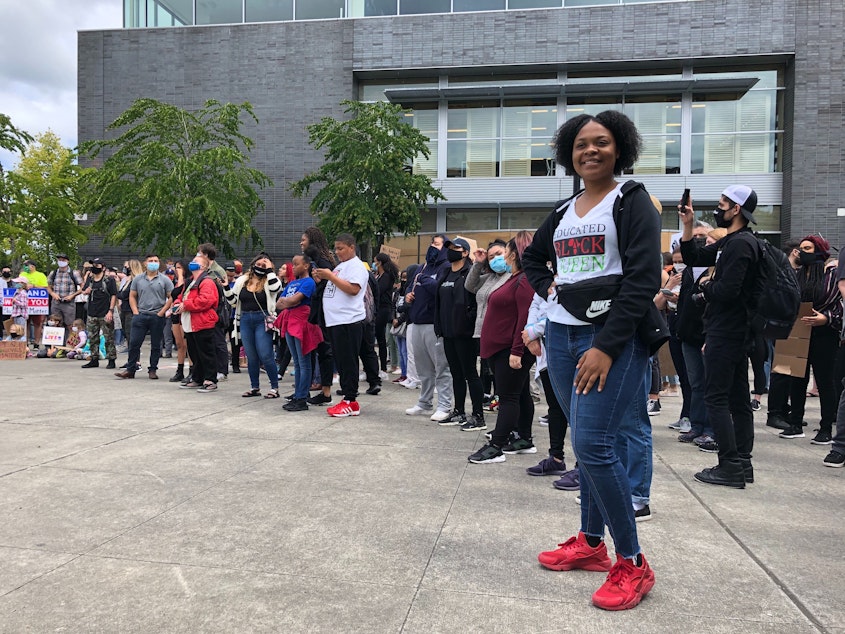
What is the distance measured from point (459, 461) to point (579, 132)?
3051mm

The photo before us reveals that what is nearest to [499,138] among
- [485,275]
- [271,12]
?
[271,12]

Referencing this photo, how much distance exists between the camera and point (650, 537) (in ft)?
11.5

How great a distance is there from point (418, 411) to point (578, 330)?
4.81 metres

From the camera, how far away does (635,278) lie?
2.54 meters

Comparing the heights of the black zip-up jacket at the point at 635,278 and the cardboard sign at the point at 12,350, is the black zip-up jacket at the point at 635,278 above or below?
above

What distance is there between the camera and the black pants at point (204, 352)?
357 inches

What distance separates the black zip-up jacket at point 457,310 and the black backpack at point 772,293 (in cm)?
251

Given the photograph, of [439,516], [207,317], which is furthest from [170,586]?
[207,317]

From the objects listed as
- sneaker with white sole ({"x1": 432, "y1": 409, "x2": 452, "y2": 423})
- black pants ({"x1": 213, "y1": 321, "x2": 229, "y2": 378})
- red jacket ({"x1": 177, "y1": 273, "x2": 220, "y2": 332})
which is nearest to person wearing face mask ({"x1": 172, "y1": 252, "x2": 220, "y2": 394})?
red jacket ({"x1": 177, "y1": 273, "x2": 220, "y2": 332})

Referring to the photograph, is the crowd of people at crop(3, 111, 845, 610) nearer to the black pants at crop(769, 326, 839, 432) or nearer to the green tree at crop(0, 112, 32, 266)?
the black pants at crop(769, 326, 839, 432)

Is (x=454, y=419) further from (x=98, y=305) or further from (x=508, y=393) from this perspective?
(x=98, y=305)

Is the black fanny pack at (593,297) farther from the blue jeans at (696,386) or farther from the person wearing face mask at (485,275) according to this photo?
the blue jeans at (696,386)

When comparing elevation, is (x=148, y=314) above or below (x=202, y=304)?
below

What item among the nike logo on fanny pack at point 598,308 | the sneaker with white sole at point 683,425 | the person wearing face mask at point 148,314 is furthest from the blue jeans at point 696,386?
the person wearing face mask at point 148,314
